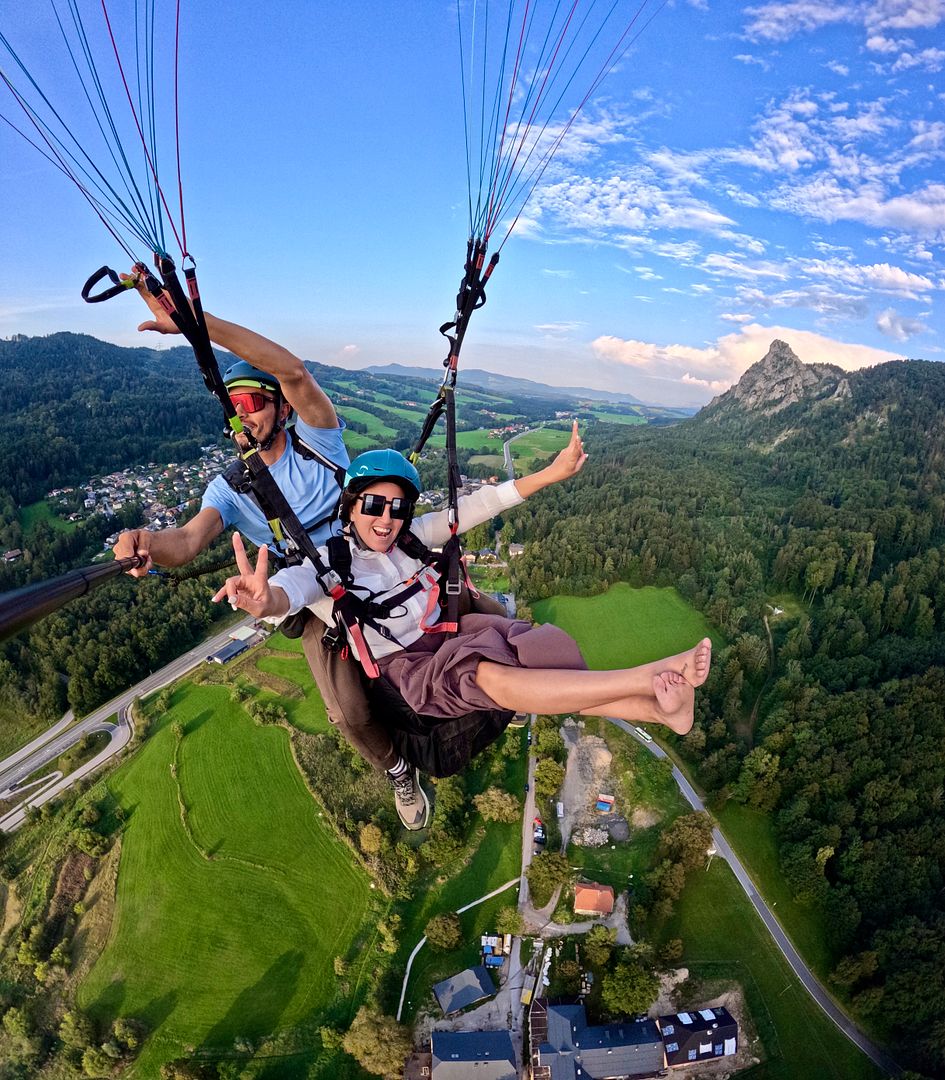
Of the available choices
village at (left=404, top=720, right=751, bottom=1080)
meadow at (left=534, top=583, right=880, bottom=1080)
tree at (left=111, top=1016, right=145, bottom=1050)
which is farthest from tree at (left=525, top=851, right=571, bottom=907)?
tree at (left=111, top=1016, right=145, bottom=1050)

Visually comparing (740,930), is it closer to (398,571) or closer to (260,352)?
(398,571)

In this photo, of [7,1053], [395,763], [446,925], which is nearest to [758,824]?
[446,925]

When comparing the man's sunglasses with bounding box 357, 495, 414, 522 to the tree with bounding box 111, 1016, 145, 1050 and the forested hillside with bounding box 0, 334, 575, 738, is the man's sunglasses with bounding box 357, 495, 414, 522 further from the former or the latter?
the tree with bounding box 111, 1016, 145, 1050

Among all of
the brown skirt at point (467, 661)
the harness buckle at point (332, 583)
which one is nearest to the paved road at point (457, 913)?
the brown skirt at point (467, 661)

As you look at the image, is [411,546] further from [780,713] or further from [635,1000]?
[780,713]

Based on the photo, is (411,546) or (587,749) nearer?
(411,546)
